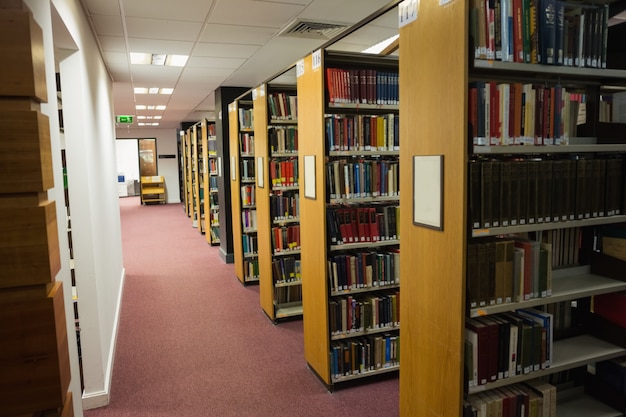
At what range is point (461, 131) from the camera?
68.2 inches

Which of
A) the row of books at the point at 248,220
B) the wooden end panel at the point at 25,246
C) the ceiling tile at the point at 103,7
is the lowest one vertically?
the row of books at the point at 248,220

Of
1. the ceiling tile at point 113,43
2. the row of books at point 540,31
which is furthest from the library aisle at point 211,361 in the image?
the ceiling tile at point 113,43

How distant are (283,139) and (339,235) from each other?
1.72 m

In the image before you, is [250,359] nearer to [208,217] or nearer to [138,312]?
[138,312]

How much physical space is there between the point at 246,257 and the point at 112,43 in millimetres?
2969

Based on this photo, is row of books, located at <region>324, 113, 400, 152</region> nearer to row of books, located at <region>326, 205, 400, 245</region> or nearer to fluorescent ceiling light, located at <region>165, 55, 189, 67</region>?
row of books, located at <region>326, 205, 400, 245</region>

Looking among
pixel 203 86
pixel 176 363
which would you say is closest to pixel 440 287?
pixel 176 363

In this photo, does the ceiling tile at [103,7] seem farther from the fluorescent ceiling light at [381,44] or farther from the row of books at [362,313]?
the row of books at [362,313]

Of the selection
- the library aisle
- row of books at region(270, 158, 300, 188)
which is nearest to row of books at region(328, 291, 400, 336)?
the library aisle

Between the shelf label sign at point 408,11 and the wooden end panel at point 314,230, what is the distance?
0.91 m

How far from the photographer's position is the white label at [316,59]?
2.92 metres

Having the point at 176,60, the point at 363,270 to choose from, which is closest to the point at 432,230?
the point at 363,270

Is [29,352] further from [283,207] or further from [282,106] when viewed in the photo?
[282,106]

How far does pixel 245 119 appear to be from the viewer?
549cm
